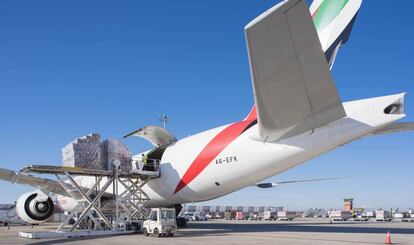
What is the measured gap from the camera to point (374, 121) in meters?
13.5

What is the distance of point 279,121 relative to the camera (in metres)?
13.5

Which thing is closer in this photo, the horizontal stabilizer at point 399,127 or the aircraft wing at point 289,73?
the aircraft wing at point 289,73

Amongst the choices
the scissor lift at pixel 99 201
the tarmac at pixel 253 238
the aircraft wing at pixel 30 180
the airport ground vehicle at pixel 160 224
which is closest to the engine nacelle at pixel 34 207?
the aircraft wing at pixel 30 180

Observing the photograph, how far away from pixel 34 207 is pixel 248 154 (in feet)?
48.1

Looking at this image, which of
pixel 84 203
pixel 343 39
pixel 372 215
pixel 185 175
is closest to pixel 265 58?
pixel 343 39

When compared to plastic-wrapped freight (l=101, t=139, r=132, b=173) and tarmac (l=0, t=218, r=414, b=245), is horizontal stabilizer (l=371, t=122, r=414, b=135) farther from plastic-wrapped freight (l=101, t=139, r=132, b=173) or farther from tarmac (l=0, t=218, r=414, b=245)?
plastic-wrapped freight (l=101, t=139, r=132, b=173)

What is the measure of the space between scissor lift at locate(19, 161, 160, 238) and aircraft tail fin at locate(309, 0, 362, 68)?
34.1 feet

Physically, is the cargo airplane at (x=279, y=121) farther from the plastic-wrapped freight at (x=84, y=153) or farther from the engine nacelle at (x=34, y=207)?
the plastic-wrapped freight at (x=84, y=153)

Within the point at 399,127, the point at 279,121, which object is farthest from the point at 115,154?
the point at 399,127

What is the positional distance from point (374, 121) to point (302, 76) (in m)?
4.10

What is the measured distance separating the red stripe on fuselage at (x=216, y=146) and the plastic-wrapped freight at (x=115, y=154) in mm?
4021

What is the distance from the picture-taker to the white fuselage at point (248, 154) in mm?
13797

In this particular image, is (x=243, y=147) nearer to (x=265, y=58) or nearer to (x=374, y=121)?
(x=374, y=121)

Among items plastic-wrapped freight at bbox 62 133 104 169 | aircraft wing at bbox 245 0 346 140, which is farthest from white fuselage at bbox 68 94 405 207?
plastic-wrapped freight at bbox 62 133 104 169
